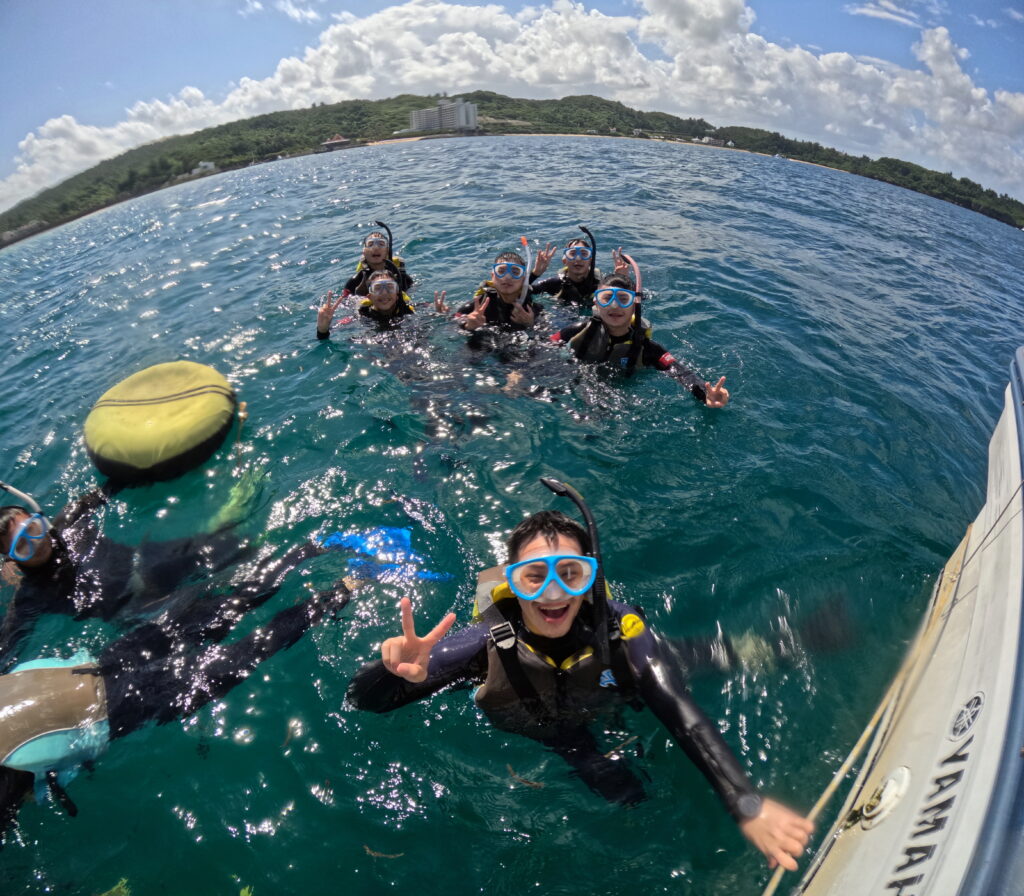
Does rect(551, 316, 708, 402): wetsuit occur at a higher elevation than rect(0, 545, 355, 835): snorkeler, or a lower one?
higher

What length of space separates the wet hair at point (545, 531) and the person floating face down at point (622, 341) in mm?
3444

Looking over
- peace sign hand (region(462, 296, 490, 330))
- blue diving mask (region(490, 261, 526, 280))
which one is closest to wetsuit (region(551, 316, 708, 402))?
blue diving mask (region(490, 261, 526, 280))

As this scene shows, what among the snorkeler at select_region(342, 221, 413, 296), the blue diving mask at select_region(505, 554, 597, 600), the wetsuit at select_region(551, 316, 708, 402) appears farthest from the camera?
the snorkeler at select_region(342, 221, 413, 296)

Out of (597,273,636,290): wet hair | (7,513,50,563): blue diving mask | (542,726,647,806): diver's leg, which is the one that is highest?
(597,273,636,290): wet hair

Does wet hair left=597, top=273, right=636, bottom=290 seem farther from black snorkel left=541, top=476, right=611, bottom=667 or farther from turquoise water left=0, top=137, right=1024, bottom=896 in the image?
black snorkel left=541, top=476, right=611, bottom=667

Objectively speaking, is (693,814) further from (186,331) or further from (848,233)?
(848,233)

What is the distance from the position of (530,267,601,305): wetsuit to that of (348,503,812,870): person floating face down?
6138 mm

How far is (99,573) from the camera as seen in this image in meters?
3.95

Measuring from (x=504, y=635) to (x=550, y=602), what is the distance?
34cm

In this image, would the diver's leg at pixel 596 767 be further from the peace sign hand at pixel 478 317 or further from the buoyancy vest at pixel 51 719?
the peace sign hand at pixel 478 317

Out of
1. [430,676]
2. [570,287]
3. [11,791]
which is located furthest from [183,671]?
[570,287]

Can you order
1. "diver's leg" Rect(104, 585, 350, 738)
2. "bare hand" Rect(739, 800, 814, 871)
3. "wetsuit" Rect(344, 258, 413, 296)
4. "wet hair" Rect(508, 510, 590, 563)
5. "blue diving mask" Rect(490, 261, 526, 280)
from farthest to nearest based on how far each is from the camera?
"wetsuit" Rect(344, 258, 413, 296) → "blue diving mask" Rect(490, 261, 526, 280) → "diver's leg" Rect(104, 585, 350, 738) → "wet hair" Rect(508, 510, 590, 563) → "bare hand" Rect(739, 800, 814, 871)

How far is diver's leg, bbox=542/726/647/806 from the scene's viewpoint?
8.39 feet

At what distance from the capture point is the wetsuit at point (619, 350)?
18.7ft
